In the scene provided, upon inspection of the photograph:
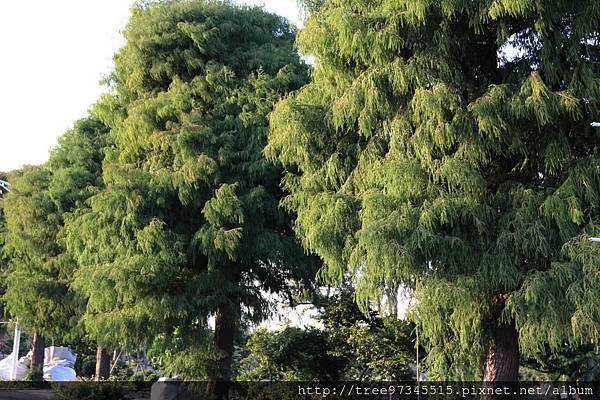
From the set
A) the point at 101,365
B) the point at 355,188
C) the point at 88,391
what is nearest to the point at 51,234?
the point at 101,365

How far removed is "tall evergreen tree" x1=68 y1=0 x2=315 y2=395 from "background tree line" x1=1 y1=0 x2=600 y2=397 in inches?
1.9

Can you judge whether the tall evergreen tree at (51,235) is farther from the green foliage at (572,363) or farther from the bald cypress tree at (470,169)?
the green foliage at (572,363)

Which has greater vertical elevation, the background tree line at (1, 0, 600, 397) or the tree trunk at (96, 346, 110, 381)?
the background tree line at (1, 0, 600, 397)

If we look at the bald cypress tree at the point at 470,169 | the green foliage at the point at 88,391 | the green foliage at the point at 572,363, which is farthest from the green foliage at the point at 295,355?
the bald cypress tree at the point at 470,169

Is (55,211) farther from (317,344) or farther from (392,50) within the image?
(392,50)

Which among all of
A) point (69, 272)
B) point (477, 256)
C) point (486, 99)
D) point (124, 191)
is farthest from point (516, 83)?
point (69, 272)

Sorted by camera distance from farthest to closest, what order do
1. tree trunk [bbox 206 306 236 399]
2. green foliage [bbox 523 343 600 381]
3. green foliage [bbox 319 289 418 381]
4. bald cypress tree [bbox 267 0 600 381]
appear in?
green foliage [bbox 523 343 600 381], green foliage [bbox 319 289 418 381], tree trunk [bbox 206 306 236 399], bald cypress tree [bbox 267 0 600 381]

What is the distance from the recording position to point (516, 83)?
11203mm

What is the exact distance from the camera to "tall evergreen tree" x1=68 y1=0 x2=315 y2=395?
15.0 meters

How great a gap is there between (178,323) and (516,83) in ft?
27.9

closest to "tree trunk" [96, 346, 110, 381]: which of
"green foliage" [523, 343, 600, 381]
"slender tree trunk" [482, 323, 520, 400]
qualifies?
"green foliage" [523, 343, 600, 381]

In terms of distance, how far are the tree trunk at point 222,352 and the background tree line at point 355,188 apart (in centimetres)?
6

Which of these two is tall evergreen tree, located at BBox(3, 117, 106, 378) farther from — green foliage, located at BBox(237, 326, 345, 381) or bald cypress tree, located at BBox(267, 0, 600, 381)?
bald cypress tree, located at BBox(267, 0, 600, 381)

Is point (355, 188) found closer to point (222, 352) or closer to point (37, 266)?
point (222, 352)
